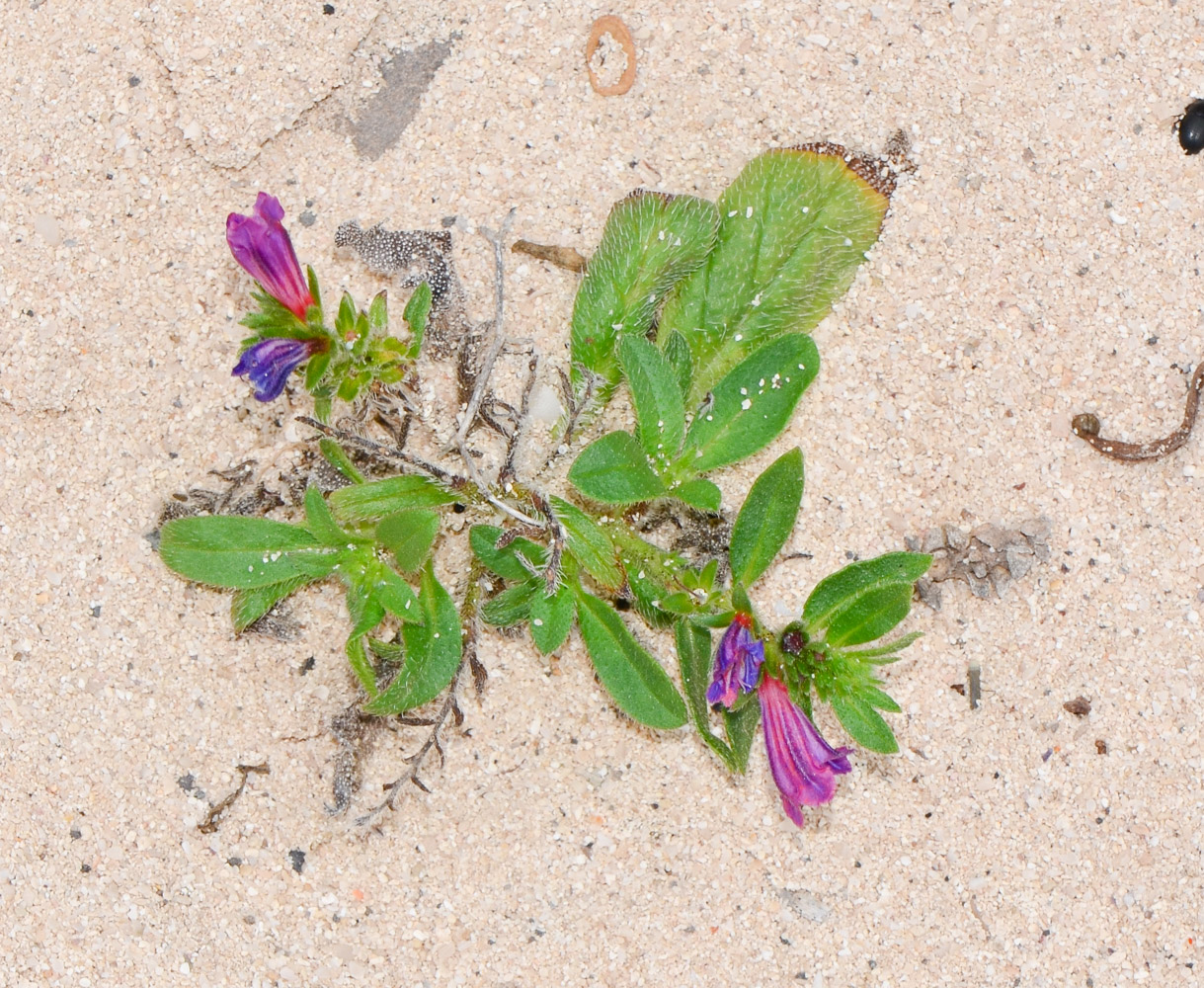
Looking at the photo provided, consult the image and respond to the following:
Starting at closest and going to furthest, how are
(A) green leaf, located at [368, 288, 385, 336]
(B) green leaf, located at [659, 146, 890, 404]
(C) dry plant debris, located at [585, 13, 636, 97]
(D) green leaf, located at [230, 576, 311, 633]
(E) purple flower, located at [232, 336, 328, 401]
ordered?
(E) purple flower, located at [232, 336, 328, 401] < (A) green leaf, located at [368, 288, 385, 336] < (D) green leaf, located at [230, 576, 311, 633] < (B) green leaf, located at [659, 146, 890, 404] < (C) dry plant debris, located at [585, 13, 636, 97]

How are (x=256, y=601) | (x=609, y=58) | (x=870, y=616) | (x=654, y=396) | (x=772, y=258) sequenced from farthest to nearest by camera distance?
1. (x=609, y=58)
2. (x=772, y=258)
3. (x=256, y=601)
4. (x=654, y=396)
5. (x=870, y=616)

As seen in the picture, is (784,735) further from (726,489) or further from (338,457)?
(338,457)

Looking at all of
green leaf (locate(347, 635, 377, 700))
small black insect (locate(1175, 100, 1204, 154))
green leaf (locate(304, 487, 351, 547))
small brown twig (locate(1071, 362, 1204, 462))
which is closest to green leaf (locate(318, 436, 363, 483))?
green leaf (locate(304, 487, 351, 547))

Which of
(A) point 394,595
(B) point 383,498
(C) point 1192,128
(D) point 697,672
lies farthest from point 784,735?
(C) point 1192,128

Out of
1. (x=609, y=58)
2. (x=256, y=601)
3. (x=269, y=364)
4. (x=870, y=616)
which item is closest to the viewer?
(x=269, y=364)

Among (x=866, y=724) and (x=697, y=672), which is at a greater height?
(x=866, y=724)

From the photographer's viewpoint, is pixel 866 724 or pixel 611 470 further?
pixel 611 470

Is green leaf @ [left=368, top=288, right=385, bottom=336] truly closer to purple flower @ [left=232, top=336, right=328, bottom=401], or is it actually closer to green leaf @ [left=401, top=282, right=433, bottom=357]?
green leaf @ [left=401, top=282, right=433, bottom=357]
